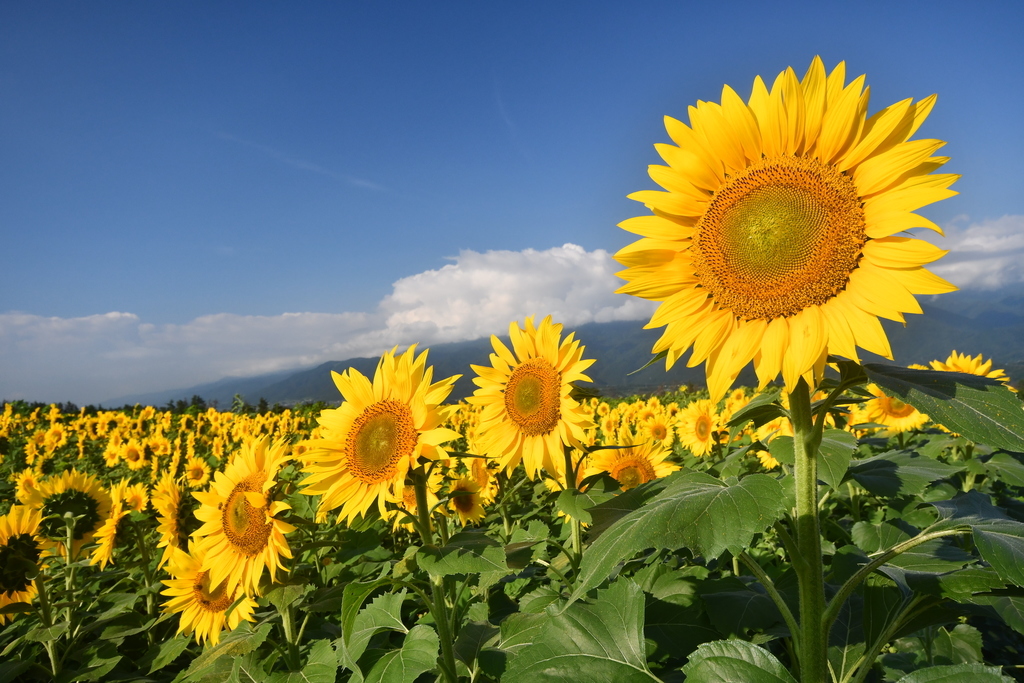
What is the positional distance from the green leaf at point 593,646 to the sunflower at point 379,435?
92cm

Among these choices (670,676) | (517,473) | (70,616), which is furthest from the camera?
(517,473)

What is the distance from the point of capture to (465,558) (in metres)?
2.23

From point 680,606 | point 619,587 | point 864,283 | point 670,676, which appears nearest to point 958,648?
point 680,606

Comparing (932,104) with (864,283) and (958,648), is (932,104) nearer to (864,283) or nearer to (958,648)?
(864,283)

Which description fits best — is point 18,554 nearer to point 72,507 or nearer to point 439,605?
point 72,507

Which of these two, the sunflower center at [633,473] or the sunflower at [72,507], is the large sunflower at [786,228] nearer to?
the sunflower center at [633,473]

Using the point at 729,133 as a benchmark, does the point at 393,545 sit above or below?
below

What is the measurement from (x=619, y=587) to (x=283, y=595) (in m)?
1.79

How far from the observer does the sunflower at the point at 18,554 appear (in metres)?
3.84

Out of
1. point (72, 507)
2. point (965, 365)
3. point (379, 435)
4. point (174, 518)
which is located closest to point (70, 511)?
point (72, 507)

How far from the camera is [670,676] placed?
8.06 feet

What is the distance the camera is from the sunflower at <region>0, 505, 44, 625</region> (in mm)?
3842

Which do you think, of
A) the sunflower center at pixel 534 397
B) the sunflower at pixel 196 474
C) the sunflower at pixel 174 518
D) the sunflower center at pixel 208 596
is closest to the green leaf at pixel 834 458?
the sunflower center at pixel 534 397

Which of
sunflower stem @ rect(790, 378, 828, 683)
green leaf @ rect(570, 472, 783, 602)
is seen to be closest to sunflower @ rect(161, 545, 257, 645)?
green leaf @ rect(570, 472, 783, 602)
